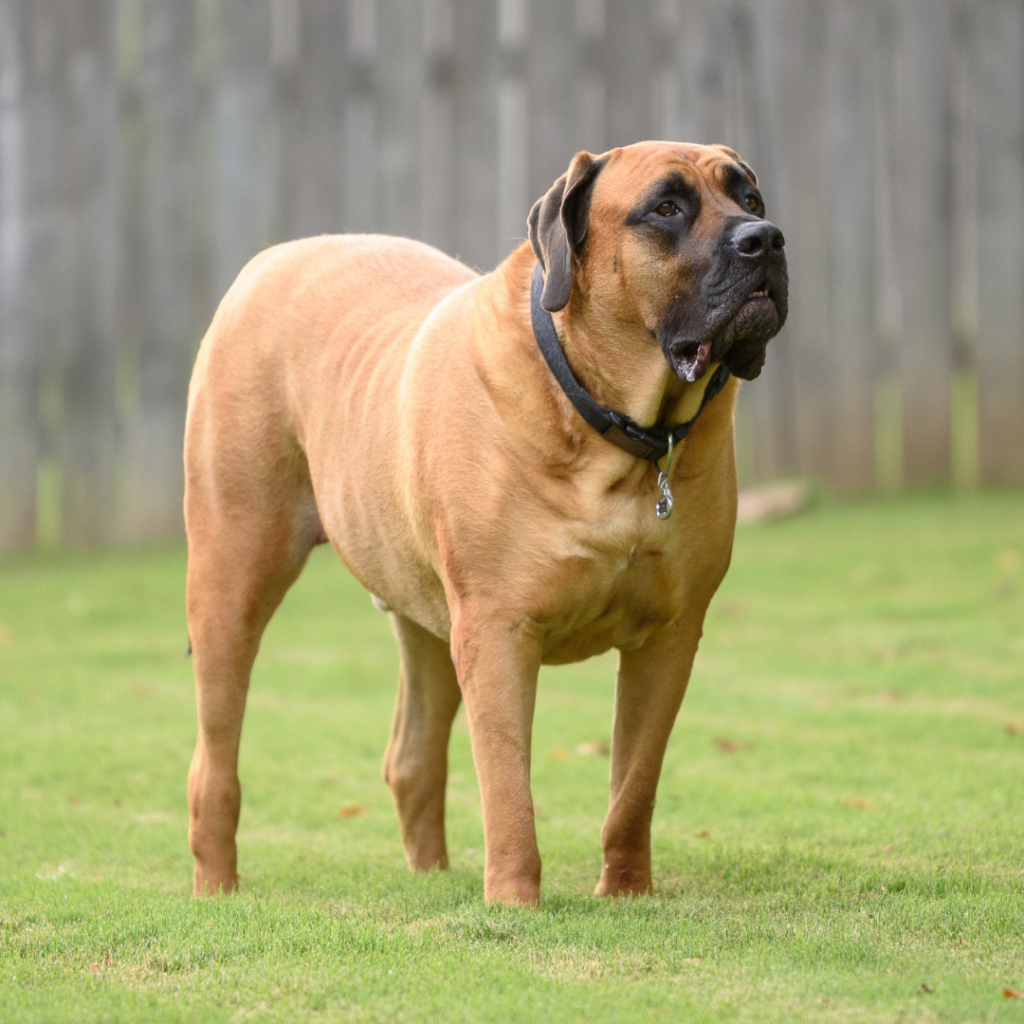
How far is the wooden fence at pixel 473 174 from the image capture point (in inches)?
364

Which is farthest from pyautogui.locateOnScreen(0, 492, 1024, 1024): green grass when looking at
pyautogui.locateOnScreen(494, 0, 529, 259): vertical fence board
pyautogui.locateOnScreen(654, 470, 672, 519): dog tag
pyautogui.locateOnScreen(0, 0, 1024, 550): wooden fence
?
pyautogui.locateOnScreen(494, 0, 529, 259): vertical fence board

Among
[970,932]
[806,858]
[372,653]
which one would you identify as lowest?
[372,653]

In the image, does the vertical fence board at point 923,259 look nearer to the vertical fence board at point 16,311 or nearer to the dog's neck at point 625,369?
the vertical fence board at point 16,311

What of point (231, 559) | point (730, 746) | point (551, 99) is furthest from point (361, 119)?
point (231, 559)

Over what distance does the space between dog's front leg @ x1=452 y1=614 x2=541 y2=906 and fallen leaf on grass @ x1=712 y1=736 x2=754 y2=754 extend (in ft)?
7.50

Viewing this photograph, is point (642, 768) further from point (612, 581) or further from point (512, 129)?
point (512, 129)

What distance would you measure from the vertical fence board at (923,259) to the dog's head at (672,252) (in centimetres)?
622

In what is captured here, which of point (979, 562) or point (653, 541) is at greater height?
point (653, 541)

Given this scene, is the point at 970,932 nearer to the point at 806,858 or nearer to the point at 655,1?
the point at 806,858

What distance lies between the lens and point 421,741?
4316mm

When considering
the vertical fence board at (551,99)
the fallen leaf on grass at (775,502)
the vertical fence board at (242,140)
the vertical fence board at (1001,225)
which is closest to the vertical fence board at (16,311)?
the vertical fence board at (242,140)

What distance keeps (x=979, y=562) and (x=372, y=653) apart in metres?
3.28

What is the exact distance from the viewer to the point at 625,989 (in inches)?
103

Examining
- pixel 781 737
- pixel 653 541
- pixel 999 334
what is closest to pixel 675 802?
pixel 781 737
